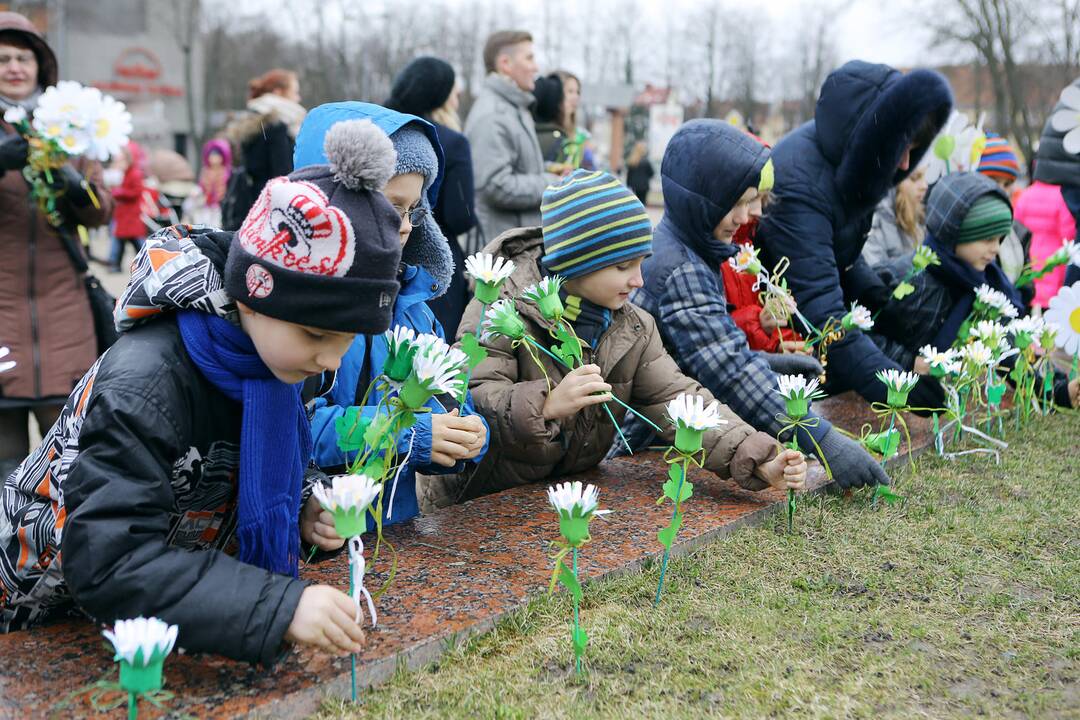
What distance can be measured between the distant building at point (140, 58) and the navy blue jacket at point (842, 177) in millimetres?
36646

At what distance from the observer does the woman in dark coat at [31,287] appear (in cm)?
382

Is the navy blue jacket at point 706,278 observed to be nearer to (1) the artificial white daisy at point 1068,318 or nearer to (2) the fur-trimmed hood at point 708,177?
(2) the fur-trimmed hood at point 708,177

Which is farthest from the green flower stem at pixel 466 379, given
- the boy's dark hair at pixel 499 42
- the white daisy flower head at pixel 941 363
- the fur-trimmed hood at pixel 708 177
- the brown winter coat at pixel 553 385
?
the boy's dark hair at pixel 499 42

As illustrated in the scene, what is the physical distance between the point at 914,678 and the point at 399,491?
144cm

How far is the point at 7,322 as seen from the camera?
3826 millimetres

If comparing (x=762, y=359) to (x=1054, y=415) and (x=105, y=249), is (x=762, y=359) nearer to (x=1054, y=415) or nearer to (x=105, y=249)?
(x=1054, y=415)

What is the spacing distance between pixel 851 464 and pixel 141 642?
2.23 m

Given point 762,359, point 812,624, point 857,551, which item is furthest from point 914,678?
point 762,359

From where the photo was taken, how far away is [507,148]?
563 centimetres

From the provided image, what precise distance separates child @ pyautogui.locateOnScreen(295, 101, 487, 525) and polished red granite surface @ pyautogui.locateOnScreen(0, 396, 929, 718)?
19 centimetres

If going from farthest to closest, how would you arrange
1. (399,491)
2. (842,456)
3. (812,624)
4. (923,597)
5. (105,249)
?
(105,249) → (842,456) → (399,491) → (923,597) → (812,624)

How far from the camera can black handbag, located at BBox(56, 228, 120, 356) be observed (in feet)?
13.2

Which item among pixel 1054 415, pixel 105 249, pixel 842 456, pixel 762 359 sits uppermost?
pixel 762 359

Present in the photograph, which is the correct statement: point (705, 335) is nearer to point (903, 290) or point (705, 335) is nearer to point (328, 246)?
point (903, 290)
